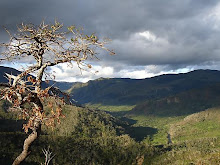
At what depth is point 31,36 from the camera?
9.70 meters

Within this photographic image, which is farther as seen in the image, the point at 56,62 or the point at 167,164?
the point at 167,164

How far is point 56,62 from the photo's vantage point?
9492 millimetres

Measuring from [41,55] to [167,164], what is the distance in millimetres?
210698

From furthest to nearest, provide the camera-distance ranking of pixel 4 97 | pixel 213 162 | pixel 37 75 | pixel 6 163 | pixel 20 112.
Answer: pixel 6 163, pixel 213 162, pixel 37 75, pixel 20 112, pixel 4 97

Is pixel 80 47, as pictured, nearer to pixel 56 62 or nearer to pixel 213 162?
pixel 56 62

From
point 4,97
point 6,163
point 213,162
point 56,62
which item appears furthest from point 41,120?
point 6,163

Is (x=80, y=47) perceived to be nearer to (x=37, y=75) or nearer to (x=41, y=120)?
(x=37, y=75)

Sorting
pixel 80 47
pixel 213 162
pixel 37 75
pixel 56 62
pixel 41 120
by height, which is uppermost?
pixel 80 47

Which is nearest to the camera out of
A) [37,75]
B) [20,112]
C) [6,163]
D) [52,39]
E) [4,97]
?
[4,97]

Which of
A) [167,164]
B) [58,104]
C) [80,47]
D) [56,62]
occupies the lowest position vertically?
[167,164]

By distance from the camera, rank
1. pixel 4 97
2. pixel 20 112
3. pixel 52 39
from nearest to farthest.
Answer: pixel 4 97, pixel 20 112, pixel 52 39

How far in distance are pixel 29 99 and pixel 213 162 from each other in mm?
169240

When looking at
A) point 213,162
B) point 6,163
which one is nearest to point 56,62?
point 213,162

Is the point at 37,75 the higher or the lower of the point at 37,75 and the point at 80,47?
the lower
